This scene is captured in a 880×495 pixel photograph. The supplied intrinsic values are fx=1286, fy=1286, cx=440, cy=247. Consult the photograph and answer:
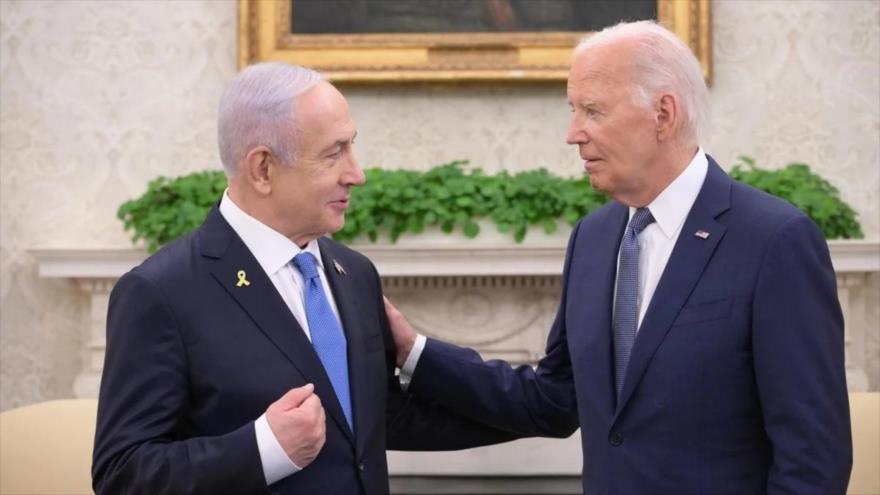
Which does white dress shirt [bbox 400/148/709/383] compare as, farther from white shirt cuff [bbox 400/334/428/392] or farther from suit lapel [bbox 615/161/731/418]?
white shirt cuff [bbox 400/334/428/392]

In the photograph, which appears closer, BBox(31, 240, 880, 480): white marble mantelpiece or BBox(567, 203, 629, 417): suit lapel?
BBox(567, 203, 629, 417): suit lapel

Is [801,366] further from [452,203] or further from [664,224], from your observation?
[452,203]

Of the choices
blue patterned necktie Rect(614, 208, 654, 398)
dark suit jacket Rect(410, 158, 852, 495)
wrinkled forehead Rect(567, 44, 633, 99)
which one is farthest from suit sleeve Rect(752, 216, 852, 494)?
wrinkled forehead Rect(567, 44, 633, 99)

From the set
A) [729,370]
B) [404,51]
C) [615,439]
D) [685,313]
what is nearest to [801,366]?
[729,370]

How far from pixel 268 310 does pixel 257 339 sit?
0.21ft

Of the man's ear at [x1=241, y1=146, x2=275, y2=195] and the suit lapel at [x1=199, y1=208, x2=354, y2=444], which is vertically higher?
the man's ear at [x1=241, y1=146, x2=275, y2=195]

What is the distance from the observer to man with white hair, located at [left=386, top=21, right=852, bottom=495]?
2238 millimetres

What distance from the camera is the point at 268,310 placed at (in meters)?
2.40

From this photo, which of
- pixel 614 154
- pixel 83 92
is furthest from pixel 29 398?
pixel 614 154

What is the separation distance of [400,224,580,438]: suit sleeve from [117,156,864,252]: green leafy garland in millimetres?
2037

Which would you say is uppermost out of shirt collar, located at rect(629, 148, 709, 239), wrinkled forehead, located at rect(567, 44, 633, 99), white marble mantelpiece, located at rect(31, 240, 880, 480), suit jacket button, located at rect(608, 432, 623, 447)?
wrinkled forehead, located at rect(567, 44, 633, 99)

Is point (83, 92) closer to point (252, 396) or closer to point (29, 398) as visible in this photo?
point (29, 398)

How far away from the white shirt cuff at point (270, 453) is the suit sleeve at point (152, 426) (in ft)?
0.04

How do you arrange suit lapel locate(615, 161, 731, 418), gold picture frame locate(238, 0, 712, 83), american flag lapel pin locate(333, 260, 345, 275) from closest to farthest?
suit lapel locate(615, 161, 731, 418)
american flag lapel pin locate(333, 260, 345, 275)
gold picture frame locate(238, 0, 712, 83)
